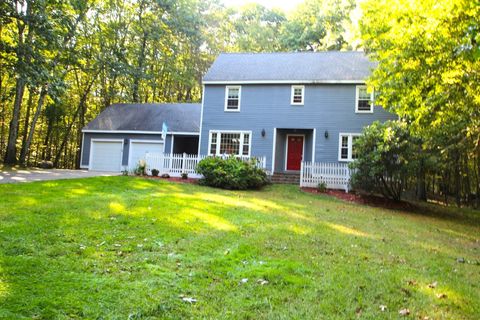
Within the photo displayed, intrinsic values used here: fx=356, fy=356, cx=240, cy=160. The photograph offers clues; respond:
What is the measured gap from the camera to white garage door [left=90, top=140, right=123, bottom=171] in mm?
23094

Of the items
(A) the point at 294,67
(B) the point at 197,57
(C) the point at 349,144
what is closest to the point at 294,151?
(C) the point at 349,144

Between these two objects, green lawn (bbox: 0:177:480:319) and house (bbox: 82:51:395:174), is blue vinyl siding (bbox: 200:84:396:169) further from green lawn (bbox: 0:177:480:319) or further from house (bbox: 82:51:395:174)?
green lawn (bbox: 0:177:480:319)

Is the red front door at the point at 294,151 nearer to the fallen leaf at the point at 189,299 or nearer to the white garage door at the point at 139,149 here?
the white garage door at the point at 139,149

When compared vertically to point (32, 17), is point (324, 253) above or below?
below

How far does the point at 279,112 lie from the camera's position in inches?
772

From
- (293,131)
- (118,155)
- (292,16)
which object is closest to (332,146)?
(293,131)

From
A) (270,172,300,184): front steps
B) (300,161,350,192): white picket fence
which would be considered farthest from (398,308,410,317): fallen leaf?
(270,172,300,184): front steps

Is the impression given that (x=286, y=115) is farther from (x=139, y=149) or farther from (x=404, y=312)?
(x=404, y=312)

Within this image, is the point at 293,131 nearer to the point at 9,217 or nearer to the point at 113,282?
the point at 9,217

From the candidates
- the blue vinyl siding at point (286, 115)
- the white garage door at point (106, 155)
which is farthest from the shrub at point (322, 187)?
the white garage door at point (106, 155)

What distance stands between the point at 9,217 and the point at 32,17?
11.9 metres

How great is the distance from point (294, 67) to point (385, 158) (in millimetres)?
8938

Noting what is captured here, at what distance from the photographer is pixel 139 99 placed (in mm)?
32719

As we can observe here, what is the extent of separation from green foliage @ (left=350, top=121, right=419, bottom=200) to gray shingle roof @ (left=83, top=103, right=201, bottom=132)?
10423mm
